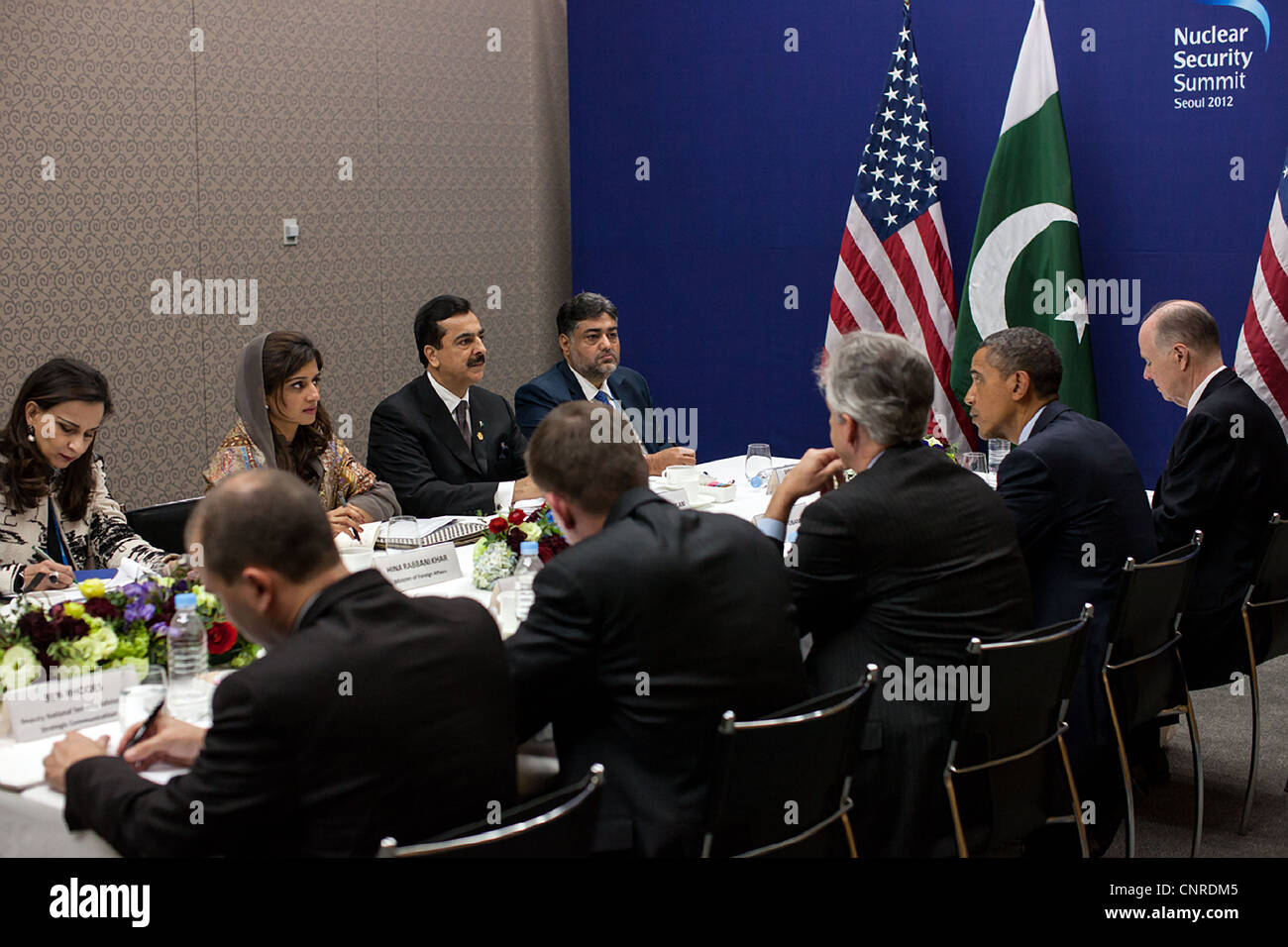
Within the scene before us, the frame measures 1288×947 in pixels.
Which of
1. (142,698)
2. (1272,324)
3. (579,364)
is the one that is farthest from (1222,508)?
(142,698)

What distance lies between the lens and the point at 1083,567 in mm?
3541

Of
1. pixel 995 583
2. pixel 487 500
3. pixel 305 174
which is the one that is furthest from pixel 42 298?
pixel 995 583

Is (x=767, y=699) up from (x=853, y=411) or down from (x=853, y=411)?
down

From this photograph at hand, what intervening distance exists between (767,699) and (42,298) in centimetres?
412

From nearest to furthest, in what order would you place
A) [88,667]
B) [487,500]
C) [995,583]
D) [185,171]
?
[88,667]
[995,583]
[487,500]
[185,171]

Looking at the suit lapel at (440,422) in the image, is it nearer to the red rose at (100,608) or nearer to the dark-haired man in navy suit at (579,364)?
the dark-haired man in navy suit at (579,364)

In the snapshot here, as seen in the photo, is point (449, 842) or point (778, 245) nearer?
point (449, 842)

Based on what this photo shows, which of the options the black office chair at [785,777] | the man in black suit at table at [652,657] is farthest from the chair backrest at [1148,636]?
the man in black suit at table at [652,657]

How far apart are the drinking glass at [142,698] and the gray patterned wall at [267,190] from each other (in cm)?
312

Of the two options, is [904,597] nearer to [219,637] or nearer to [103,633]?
[219,637]

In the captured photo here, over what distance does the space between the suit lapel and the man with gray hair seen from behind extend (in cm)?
244

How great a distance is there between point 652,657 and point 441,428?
2890mm

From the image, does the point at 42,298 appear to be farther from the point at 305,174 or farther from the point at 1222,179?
the point at 1222,179
